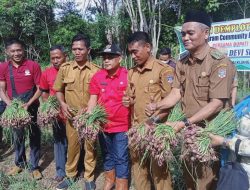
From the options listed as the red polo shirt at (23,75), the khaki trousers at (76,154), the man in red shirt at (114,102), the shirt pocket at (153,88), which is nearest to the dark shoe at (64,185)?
the khaki trousers at (76,154)

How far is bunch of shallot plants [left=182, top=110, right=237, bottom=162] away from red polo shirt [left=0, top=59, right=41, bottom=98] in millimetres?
2833

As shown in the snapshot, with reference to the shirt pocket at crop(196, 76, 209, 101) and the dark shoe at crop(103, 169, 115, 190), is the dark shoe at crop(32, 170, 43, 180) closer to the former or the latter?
the dark shoe at crop(103, 169, 115, 190)

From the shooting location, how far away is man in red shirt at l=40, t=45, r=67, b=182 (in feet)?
15.2

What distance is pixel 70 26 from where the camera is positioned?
60.0 ft

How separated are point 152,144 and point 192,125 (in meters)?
0.37

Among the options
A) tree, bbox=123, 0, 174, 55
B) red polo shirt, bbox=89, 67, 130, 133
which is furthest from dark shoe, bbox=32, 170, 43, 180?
tree, bbox=123, 0, 174, 55

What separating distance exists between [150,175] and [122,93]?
99 cm

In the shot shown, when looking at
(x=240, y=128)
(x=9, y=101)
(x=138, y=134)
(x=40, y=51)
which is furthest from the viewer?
(x=40, y=51)

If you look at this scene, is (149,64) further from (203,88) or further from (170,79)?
(203,88)

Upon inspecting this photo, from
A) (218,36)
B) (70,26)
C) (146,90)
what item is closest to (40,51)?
(70,26)

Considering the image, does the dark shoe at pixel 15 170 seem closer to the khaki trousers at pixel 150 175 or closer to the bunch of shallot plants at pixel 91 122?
the bunch of shallot plants at pixel 91 122

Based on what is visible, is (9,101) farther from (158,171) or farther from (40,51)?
(40,51)

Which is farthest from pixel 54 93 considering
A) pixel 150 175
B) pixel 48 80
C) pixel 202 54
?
pixel 202 54

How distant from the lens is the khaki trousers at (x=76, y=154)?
4344 millimetres
